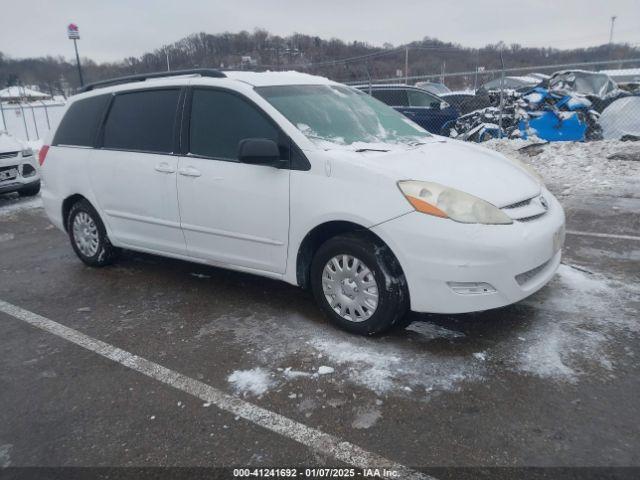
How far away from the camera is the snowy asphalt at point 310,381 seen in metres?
2.39

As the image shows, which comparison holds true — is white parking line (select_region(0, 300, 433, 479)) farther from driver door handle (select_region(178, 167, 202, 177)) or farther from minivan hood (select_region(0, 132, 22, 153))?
minivan hood (select_region(0, 132, 22, 153))

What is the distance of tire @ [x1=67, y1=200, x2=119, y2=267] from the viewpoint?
16.3ft

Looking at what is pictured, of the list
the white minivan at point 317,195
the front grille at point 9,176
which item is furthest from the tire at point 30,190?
the white minivan at point 317,195

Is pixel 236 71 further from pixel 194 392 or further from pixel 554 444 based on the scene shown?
pixel 554 444

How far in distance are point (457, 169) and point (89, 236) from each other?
144 inches

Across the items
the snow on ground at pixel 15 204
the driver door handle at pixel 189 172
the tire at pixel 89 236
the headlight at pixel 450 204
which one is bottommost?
the snow on ground at pixel 15 204

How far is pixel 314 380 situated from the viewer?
294 cm

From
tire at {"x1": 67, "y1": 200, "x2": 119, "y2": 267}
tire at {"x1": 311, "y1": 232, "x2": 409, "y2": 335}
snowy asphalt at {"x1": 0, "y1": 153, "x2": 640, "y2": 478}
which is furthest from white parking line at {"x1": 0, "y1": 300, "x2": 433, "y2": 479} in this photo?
tire at {"x1": 67, "y1": 200, "x2": 119, "y2": 267}

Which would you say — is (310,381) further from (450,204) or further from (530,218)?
(530,218)

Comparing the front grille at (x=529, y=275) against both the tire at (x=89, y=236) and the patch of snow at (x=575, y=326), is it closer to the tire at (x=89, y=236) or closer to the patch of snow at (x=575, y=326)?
the patch of snow at (x=575, y=326)

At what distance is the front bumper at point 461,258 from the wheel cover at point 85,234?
10.4ft

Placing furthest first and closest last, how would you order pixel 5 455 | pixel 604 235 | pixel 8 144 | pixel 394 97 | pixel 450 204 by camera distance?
1. pixel 394 97
2. pixel 8 144
3. pixel 604 235
4. pixel 450 204
5. pixel 5 455

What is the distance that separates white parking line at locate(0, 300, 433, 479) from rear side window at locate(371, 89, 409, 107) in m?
10.5

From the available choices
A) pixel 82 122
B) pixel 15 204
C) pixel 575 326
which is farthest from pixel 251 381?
pixel 15 204
